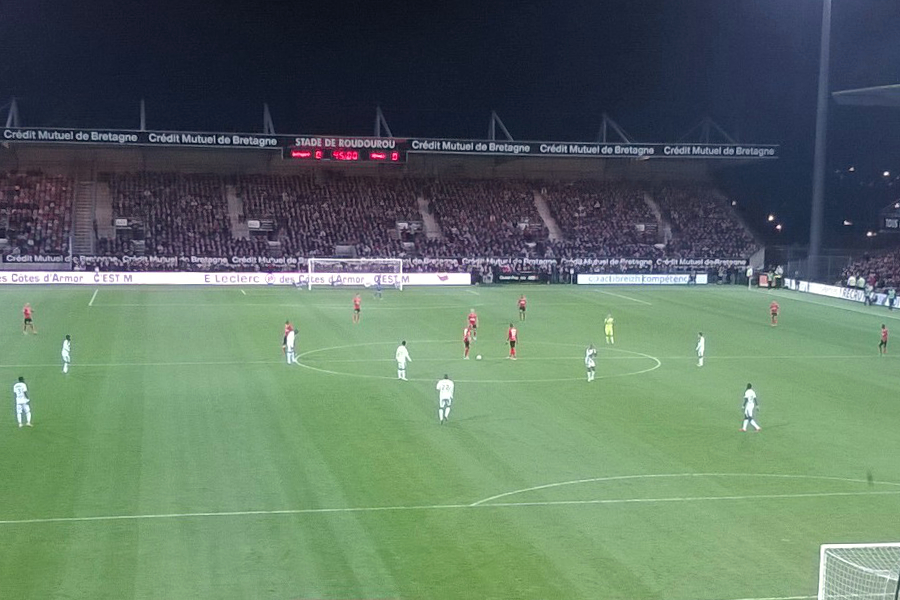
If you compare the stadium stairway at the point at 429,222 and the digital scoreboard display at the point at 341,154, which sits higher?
the digital scoreboard display at the point at 341,154

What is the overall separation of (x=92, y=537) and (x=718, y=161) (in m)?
72.9

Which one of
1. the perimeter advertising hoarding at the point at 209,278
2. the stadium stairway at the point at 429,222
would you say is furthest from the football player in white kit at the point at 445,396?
the stadium stairway at the point at 429,222

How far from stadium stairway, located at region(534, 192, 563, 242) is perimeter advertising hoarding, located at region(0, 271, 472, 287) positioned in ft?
46.2

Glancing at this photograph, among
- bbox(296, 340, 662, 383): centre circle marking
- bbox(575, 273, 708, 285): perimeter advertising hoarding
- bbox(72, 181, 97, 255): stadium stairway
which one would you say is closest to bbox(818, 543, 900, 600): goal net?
bbox(296, 340, 662, 383): centre circle marking

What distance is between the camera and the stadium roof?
54.1 meters

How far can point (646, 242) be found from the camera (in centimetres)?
7750

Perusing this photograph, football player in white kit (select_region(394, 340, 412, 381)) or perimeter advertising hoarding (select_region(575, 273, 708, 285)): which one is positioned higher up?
perimeter advertising hoarding (select_region(575, 273, 708, 285))

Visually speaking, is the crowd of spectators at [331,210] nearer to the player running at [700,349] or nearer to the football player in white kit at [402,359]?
the player running at [700,349]

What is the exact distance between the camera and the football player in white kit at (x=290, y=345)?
34281 millimetres

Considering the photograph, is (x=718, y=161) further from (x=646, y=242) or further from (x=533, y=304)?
(x=533, y=304)

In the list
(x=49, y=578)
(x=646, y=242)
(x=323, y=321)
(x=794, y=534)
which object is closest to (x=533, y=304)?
(x=323, y=321)

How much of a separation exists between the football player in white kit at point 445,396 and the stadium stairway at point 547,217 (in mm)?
51196

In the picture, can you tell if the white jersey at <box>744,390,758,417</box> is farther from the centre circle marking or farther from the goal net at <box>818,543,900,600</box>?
the goal net at <box>818,543,900,600</box>

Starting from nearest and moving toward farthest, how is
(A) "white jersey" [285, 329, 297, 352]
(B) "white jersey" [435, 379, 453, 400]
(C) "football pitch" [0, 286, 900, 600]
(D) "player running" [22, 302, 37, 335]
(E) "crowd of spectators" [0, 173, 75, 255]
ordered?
(C) "football pitch" [0, 286, 900, 600], (B) "white jersey" [435, 379, 453, 400], (A) "white jersey" [285, 329, 297, 352], (D) "player running" [22, 302, 37, 335], (E) "crowd of spectators" [0, 173, 75, 255]
